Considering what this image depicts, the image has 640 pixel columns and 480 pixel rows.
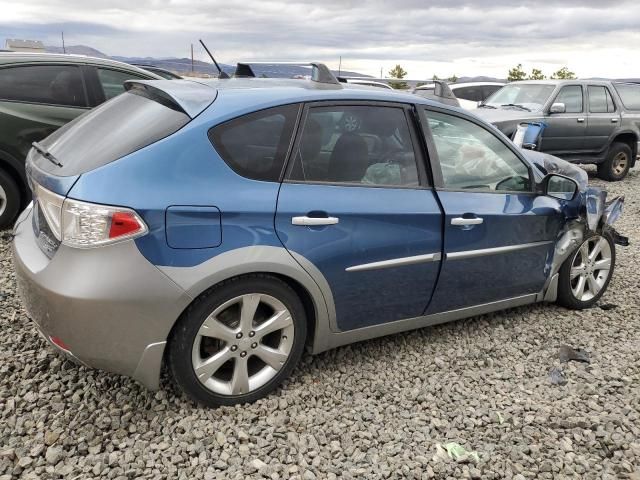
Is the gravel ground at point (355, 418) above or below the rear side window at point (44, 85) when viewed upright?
below

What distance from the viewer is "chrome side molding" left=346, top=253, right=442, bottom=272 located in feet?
9.37

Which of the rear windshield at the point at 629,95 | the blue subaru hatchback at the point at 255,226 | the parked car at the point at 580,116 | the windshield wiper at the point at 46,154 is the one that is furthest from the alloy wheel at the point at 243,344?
the rear windshield at the point at 629,95

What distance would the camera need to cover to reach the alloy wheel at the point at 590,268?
407 centimetres

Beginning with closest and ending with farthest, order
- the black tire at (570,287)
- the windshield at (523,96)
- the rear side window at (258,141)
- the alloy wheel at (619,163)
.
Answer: the rear side window at (258,141), the black tire at (570,287), the windshield at (523,96), the alloy wheel at (619,163)

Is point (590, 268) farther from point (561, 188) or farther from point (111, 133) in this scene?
point (111, 133)

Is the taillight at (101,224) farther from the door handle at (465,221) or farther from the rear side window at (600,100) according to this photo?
the rear side window at (600,100)

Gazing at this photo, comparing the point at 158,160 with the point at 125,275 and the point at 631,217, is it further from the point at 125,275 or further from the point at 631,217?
the point at 631,217

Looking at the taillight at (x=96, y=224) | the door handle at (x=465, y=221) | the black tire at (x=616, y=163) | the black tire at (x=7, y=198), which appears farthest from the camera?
the black tire at (x=616, y=163)

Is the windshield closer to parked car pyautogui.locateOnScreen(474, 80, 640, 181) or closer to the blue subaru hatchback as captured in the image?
parked car pyautogui.locateOnScreen(474, 80, 640, 181)

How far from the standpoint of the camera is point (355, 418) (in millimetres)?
2775

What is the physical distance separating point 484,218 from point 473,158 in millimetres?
398

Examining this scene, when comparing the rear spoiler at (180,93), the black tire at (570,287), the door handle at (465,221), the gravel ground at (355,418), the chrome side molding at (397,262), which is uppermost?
the rear spoiler at (180,93)

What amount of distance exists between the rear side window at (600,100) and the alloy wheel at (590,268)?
21.9 ft

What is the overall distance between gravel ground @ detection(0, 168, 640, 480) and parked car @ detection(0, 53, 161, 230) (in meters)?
1.96
